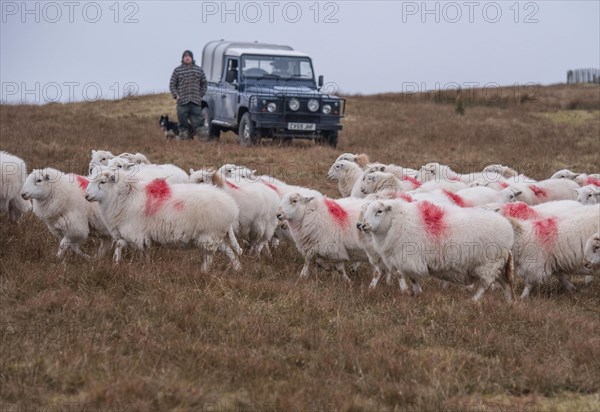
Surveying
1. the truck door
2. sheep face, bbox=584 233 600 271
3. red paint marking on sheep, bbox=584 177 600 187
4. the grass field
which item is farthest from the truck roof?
sheep face, bbox=584 233 600 271

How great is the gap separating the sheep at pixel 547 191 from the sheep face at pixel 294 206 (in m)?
3.66

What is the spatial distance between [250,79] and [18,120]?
8828mm

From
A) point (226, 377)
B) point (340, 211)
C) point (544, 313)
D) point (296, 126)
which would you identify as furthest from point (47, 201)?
point (296, 126)

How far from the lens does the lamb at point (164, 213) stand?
927cm

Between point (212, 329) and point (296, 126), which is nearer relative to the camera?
point (212, 329)

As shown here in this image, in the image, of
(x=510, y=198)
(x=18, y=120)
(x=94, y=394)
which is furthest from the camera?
(x=18, y=120)

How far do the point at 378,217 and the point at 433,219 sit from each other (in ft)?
1.91

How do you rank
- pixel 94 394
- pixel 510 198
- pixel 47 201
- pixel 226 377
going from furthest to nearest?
pixel 510 198
pixel 47 201
pixel 226 377
pixel 94 394

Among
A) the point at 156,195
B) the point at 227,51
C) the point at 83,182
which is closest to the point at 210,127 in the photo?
the point at 227,51

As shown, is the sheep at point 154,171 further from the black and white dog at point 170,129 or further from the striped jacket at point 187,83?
the black and white dog at point 170,129

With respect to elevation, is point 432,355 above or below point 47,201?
below

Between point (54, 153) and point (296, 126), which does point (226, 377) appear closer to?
point (54, 153)

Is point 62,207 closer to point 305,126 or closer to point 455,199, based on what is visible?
point 455,199

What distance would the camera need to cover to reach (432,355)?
266 inches
